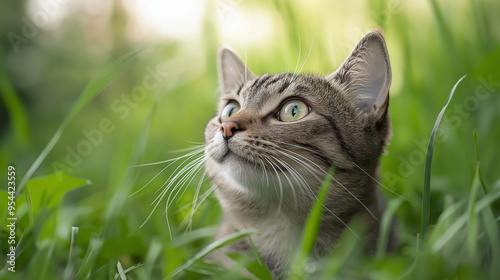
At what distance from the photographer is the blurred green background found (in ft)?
5.07

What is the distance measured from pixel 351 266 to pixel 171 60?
292cm

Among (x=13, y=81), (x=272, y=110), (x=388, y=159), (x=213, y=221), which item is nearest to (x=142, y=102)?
(x=13, y=81)

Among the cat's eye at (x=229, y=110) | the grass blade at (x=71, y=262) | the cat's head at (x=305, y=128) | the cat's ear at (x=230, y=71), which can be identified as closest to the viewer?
the grass blade at (x=71, y=262)

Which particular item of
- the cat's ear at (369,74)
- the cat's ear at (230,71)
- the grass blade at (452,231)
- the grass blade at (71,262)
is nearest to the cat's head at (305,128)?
the cat's ear at (369,74)

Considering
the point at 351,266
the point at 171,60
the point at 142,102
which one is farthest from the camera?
the point at 142,102

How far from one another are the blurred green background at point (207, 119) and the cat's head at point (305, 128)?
0.15 m

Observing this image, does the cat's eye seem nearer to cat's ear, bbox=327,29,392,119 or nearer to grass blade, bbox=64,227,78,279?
cat's ear, bbox=327,29,392,119

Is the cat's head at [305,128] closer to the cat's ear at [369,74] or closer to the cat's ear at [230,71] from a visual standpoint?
the cat's ear at [369,74]

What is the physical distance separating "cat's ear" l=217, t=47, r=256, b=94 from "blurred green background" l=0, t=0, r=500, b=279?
0.39 feet

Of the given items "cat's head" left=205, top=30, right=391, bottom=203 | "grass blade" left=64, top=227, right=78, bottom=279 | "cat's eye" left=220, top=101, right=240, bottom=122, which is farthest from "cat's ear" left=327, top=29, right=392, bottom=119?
"grass blade" left=64, top=227, right=78, bottom=279

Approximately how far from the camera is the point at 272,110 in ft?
5.35

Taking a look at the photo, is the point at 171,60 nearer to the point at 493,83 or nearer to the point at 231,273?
the point at 493,83

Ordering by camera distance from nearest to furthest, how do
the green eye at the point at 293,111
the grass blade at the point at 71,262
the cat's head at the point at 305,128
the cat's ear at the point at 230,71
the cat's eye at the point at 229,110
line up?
the grass blade at the point at 71,262 < the cat's head at the point at 305,128 < the green eye at the point at 293,111 < the cat's eye at the point at 229,110 < the cat's ear at the point at 230,71

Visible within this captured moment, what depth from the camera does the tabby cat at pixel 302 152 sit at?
1506mm
